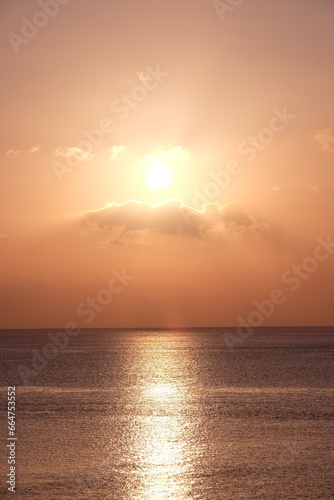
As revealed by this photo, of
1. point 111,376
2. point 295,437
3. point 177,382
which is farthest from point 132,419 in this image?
point 111,376

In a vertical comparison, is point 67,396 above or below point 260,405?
above

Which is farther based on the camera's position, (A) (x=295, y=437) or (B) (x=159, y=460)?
(A) (x=295, y=437)

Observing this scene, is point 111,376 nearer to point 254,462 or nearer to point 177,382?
point 177,382

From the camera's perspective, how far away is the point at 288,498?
1805 cm

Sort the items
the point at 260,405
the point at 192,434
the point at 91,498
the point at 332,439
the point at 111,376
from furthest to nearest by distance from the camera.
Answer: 1. the point at 111,376
2. the point at 260,405
3. the point at 192,434
4. the point at 332,439
5. the point at 91,498

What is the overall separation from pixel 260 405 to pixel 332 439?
14.3m

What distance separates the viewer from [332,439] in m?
26.8

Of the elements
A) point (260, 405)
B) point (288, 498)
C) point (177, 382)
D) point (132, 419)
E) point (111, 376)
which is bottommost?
point (288, 498)

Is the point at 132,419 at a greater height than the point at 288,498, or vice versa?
the point at 132,419

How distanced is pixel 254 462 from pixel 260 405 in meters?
18.9

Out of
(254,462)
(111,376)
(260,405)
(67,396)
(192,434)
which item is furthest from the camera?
(111,376)

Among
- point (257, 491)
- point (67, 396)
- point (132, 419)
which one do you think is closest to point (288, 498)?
point (257, 491)

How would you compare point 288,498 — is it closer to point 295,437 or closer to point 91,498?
point 91,498

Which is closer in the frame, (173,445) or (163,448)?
(163,448)
